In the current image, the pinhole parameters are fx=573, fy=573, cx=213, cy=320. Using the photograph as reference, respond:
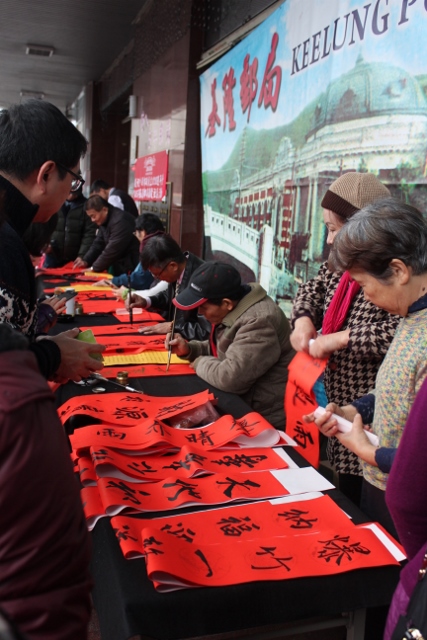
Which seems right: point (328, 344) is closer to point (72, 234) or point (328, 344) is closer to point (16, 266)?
point (16, 266)

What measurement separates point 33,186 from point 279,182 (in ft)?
8.67

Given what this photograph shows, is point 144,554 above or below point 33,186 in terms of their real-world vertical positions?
below

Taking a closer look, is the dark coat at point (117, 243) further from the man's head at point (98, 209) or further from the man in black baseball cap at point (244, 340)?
the man in black baseball cap at point (244, 340)

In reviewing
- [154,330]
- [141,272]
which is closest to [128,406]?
[154,330]

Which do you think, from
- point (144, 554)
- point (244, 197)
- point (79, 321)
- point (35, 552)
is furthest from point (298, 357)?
point (244, 197)

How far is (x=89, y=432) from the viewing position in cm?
155

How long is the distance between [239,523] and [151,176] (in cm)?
590

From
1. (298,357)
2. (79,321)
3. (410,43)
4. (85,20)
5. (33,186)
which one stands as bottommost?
(79,321)

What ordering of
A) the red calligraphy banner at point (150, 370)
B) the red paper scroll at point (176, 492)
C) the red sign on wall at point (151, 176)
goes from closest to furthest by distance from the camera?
1. the red paper scroll at point (176, 492)
2. the red calligraphy banner at point (150, 370)
3. the red sign on wall at point (151, 176)

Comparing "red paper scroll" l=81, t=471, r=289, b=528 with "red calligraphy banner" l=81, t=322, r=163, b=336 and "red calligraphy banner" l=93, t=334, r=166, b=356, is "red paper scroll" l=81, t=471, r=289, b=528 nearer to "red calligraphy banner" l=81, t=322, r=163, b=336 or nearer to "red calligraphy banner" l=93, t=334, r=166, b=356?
"red calligraphy banner" l=93, t=334, r=166, b=356

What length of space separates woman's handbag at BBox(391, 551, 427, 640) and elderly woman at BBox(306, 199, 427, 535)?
1.34 feet

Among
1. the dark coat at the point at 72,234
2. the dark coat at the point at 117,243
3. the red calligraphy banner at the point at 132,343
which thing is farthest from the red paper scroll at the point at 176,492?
the dark coat at the point at 72,234

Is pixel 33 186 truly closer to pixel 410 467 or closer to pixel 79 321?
pixel 410 467

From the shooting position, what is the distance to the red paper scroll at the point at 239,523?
3.66 feet
